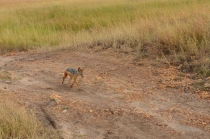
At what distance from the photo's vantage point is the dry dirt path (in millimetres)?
4461

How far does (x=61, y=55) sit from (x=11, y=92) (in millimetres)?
3105

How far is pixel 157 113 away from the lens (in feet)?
16.2

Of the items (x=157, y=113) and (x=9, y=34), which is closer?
(x=157, y=113)

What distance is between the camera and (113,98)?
5.63 metres

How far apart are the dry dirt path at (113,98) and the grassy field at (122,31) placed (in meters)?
0.69

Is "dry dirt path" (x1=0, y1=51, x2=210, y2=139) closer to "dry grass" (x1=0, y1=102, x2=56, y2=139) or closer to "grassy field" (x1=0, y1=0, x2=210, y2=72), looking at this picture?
"dry grass" (x1=0, y1=102, x2=56, y2=139)

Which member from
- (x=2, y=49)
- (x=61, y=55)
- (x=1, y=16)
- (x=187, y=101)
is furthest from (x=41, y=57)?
(x=1, y=16)

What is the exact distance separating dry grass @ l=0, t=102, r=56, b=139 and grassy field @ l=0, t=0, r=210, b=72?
3.77 metres

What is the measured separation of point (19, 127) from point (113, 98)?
6.47 feet

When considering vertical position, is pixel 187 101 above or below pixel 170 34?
below

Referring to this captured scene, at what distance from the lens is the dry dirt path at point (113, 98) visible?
4.46 m

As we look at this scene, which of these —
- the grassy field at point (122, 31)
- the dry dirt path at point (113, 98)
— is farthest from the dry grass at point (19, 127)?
the grassy field at point (122, 31)

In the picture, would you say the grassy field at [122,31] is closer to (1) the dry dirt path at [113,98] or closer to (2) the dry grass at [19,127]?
(1) the dry dirt path at [113,98]

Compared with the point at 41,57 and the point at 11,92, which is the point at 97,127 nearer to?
the point at 11,92
